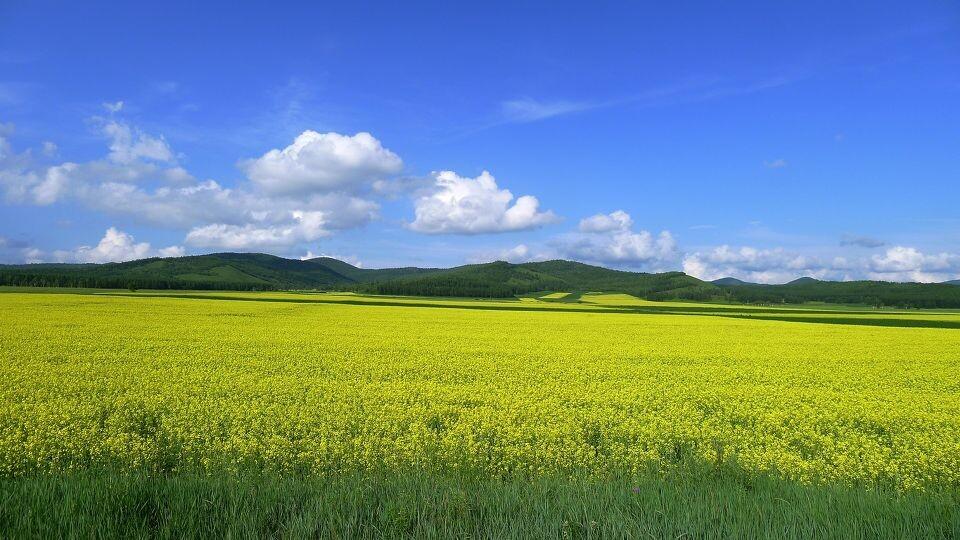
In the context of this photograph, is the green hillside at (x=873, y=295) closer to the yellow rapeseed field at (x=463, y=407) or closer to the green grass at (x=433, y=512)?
the yellow rapeseed field at (x=463, y=407)

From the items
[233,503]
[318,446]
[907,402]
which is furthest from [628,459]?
[907,402]

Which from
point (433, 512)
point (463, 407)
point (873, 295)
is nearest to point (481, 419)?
point (463, 407)

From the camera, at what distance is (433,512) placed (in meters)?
4.99

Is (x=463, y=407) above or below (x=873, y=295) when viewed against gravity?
below

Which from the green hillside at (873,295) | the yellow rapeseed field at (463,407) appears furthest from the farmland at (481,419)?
the green hillside at (873,295)

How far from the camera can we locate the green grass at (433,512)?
4.59 metres

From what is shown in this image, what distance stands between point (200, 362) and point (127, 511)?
1324cm

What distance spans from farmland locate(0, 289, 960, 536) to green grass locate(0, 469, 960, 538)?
0.11 meters

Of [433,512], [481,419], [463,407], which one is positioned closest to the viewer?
[433,512]

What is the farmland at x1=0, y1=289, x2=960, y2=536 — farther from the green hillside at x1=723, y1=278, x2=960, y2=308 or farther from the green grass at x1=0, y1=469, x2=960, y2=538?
the green hillside at x1=723, y1=278, x2=960, y2=308

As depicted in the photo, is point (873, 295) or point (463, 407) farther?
point (873, 295)

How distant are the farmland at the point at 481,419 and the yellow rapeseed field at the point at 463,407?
0.06m

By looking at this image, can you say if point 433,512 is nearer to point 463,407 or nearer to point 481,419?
point 481,419

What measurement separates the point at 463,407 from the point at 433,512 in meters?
6.50
